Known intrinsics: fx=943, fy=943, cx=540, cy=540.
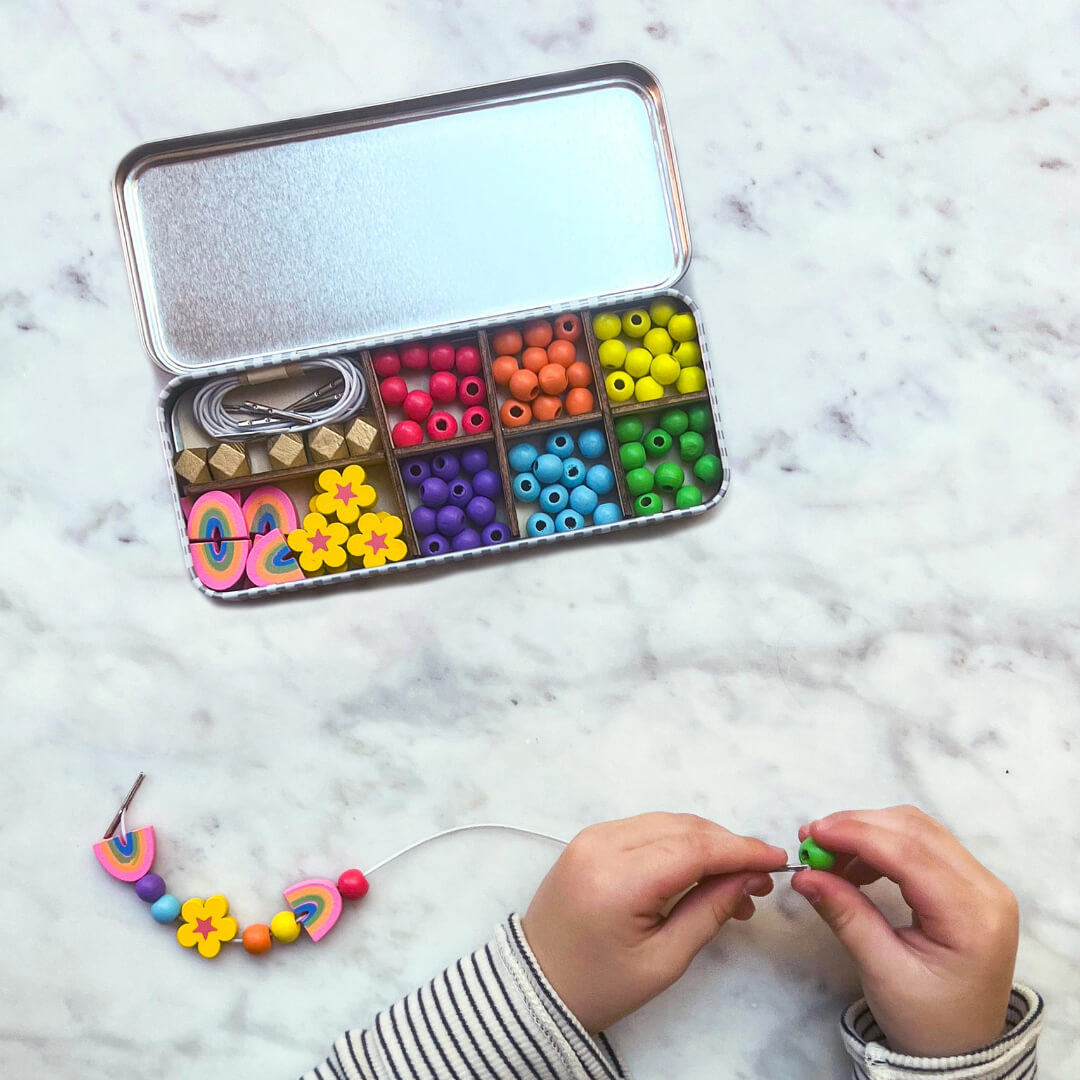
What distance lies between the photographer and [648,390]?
1.07m

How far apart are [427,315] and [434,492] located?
0.67 ft

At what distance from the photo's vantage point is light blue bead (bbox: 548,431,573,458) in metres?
1.08

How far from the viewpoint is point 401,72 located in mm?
1091

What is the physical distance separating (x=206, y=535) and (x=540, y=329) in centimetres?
44

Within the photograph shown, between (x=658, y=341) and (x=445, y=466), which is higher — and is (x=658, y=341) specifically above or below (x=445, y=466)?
above

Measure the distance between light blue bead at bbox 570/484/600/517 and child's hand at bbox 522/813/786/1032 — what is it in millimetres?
342

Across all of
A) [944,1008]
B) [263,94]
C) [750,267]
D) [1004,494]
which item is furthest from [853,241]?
[944,1008]

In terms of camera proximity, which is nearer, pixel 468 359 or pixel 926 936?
pixel 926 936

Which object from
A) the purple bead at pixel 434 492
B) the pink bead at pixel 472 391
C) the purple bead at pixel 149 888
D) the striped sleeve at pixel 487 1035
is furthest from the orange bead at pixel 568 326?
the purple bead at pixel 149 888

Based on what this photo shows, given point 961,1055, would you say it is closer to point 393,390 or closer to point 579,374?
point 579,374

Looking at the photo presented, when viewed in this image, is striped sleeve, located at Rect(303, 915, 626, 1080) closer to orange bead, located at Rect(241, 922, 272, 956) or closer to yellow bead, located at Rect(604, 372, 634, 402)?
orange bead, located at Rect(241, 922, 272, 956)

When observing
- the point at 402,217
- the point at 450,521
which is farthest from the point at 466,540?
the point at 402,217

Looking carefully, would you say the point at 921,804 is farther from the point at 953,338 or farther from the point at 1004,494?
the point at 953,338

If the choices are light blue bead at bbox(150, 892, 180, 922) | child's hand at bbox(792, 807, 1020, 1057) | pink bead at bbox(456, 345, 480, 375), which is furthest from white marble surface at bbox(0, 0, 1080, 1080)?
pink bead at bbox(456, 345, 480, 375)
